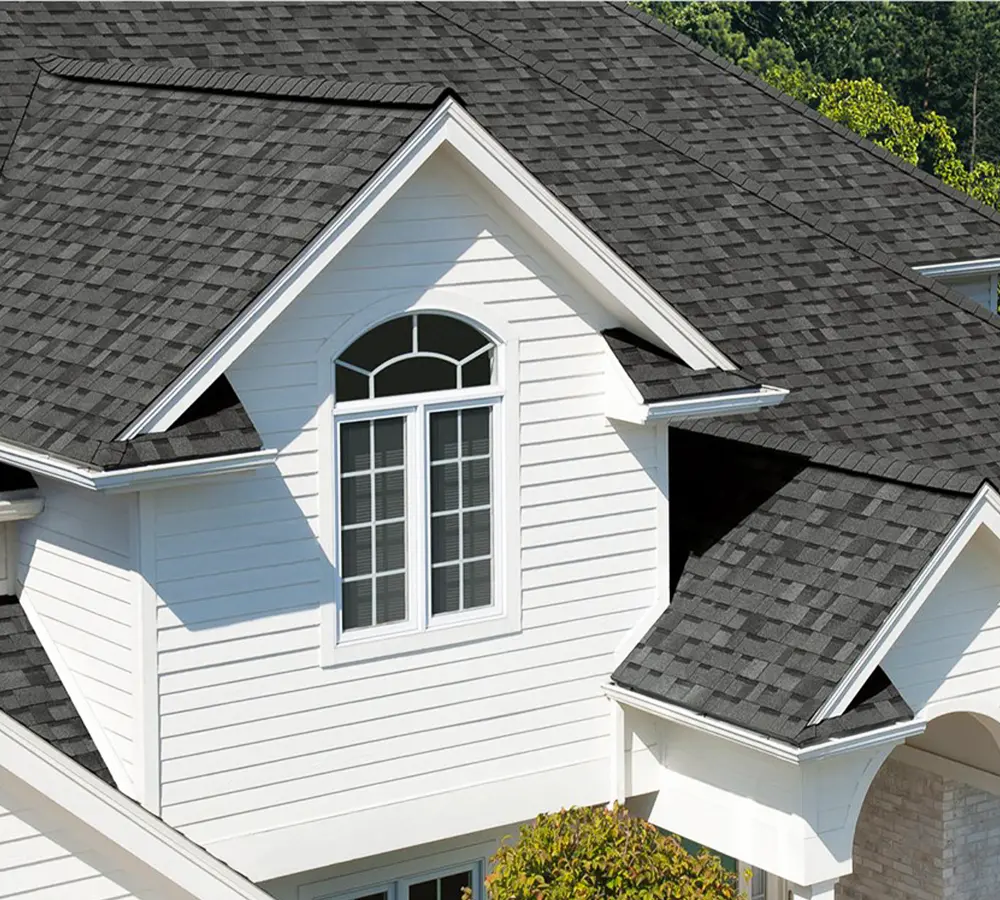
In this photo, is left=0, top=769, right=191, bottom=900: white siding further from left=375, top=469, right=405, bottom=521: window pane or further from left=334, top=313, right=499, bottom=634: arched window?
left=375, top=469, right=405, bottom=521: window pane

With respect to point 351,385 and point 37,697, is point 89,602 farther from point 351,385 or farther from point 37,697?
point 351,385

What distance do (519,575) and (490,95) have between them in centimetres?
640

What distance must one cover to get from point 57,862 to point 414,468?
3.83 metres

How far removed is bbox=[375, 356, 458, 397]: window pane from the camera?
14523 millimetres

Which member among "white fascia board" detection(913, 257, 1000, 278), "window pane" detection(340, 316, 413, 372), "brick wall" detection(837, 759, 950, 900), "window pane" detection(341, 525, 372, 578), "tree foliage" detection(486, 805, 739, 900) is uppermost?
"white fascia board" detection(913, 257, 1000, 278)

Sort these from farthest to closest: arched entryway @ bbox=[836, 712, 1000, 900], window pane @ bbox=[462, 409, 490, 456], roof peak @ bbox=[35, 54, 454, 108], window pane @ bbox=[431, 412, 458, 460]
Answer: arched entryway @ bbox=[836, 712, 1000, 900], window pane @ bbox=[462, 409, 490, 456], window pane @ bbox=[431, 412, 458, 460], roof peak @ bbox=[35, 54, 454, 108]

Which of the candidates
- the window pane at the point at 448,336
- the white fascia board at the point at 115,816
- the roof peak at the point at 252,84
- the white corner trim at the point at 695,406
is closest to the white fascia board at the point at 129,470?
the white fascia board at the point at 115,816

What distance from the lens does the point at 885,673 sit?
49.1 feet

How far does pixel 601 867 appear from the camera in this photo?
1395 centimetres

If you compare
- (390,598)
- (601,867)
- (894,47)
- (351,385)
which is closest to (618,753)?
(601,867)

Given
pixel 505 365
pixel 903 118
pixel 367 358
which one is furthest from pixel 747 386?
pixel 903 118

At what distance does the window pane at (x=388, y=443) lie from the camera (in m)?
14.5

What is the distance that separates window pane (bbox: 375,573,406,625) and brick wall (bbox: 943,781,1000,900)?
6031 mm

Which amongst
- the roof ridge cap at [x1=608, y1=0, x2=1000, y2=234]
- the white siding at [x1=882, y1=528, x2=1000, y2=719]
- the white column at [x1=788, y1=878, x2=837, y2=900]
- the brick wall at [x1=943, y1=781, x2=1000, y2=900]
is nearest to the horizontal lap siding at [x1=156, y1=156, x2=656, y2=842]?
the white column at [x1=788, y1=878, x2=837, y2=900]
